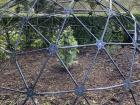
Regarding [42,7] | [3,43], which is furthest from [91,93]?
[42,7]

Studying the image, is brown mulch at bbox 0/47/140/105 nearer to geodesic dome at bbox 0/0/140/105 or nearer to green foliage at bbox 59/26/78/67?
geodesic dome at bbox 0/0/140/105

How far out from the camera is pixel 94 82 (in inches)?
319

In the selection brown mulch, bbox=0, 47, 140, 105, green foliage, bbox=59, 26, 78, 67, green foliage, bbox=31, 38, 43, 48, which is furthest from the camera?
green foliage, bbox=31, 38, 43, 48

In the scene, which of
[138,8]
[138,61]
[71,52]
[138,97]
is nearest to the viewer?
[138,97]

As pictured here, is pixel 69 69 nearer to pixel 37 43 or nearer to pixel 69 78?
pixel 69 78

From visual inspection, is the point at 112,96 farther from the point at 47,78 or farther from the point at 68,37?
the point at 68,37

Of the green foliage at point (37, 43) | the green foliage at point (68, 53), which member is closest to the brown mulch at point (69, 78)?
the green foliage at point (68, 53)

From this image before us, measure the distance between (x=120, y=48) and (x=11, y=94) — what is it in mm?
4455

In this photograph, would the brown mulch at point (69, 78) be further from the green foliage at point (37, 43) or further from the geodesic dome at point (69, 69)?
the green foliage at point (37, 43)

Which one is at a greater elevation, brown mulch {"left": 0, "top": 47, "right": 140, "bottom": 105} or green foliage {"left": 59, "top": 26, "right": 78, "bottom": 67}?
green foliage {"left": 59, "top": 26, "right": 78, "bottom": 67}

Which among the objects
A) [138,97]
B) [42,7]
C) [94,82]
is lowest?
[138,97]

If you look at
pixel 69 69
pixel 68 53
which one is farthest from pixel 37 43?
pixel 69 69

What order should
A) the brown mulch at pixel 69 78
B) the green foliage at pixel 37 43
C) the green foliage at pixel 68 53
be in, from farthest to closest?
1. the green foliage at pixel 37 43
2. the green foliage at pixel 68 53
3. the brown mulch at pixel 69 78

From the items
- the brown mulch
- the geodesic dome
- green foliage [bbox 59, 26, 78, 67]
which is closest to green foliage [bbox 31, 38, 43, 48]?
the geodesic dome
